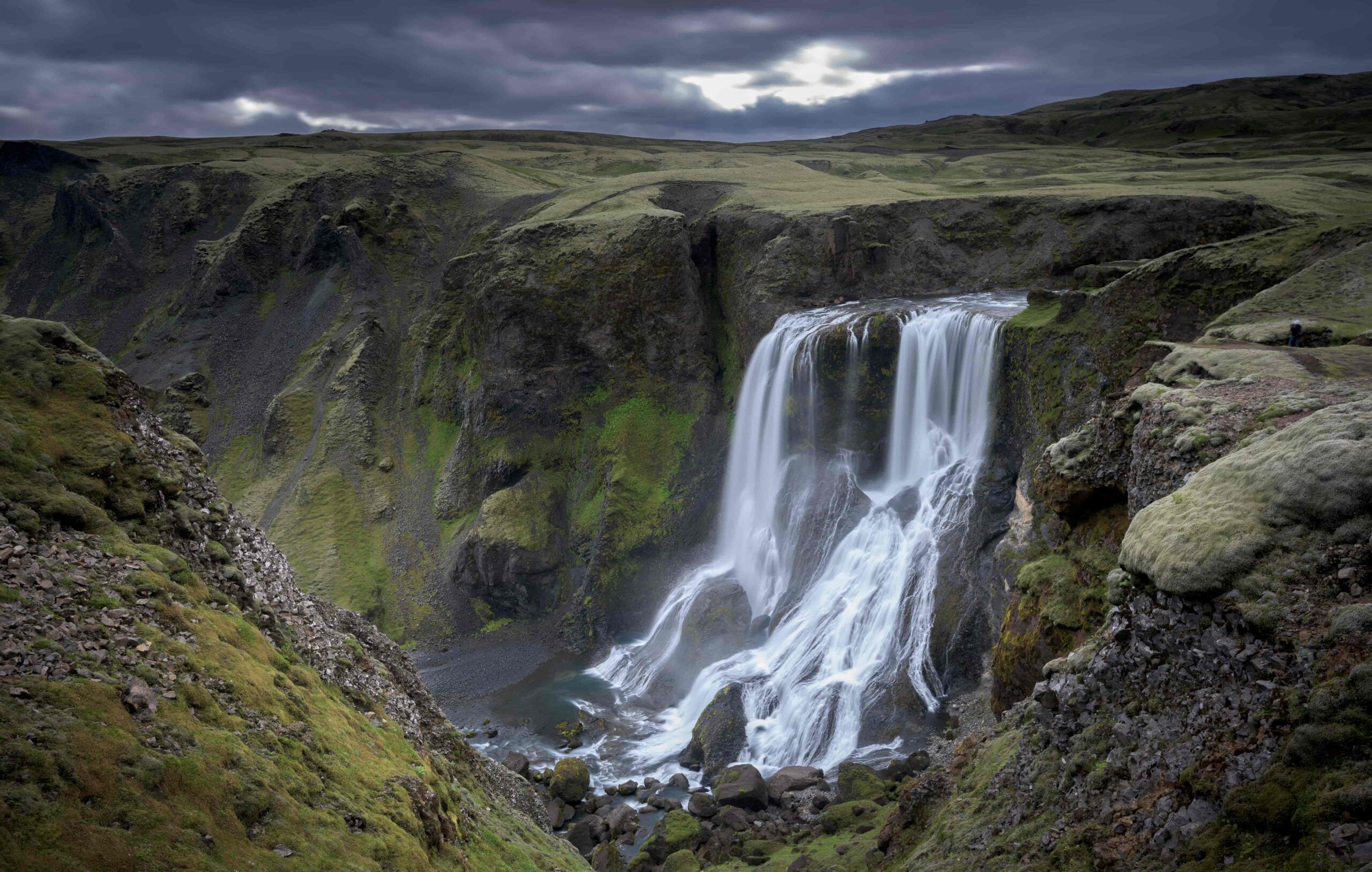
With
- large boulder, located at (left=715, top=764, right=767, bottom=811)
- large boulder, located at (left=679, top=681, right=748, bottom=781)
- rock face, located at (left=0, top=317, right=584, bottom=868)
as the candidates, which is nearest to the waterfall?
large boulder, located at (left=679, top=681, right=748, bottom=781)

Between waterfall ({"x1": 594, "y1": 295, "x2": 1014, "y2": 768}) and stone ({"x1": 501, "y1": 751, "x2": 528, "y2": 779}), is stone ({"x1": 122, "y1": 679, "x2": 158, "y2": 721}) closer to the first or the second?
stone ({"x1": 501, "y1": 751, "x2": 528, "y2": 779})

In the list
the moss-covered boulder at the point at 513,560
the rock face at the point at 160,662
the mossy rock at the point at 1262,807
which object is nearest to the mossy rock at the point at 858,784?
the rock face at the point at 160,662

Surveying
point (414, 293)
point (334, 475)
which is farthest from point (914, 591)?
point (414, 293)

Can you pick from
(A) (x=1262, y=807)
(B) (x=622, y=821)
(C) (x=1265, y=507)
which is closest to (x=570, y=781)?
(B) (x=622, y=821)

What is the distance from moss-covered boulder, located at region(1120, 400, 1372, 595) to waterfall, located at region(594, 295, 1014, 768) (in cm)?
2226

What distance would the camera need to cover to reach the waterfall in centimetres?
3409

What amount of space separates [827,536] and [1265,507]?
1211 inches

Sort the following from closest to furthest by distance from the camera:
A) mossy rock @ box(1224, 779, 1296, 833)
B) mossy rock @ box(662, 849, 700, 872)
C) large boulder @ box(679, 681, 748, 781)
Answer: mossy rock @ box(1224, 779, 1296, 833) < mossy rock @ box(662, 849, 700, 872) < large boulder @ box(679, 681, 748, 781)

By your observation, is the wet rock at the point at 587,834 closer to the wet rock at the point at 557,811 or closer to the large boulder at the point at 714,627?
the wet rock at the point at 557,811

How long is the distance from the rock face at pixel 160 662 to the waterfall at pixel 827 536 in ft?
64.4

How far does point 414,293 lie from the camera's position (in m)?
74.2

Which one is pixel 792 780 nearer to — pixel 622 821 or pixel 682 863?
pixel 682 863

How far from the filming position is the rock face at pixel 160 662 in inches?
356

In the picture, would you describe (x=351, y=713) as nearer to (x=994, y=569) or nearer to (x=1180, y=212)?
(x=994, y=569)
